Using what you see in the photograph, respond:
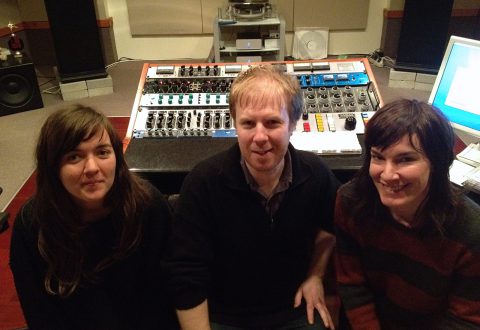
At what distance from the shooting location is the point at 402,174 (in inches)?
42.9

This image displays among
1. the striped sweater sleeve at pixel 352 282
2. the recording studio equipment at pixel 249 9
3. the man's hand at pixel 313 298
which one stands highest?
the recording studio equipment at pixel 249 9

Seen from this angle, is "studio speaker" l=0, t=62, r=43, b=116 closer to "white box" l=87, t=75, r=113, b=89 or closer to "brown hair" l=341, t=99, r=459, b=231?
"white box" l=87, t=75, r=113, b=89

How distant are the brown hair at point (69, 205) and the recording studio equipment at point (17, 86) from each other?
309 centimetres

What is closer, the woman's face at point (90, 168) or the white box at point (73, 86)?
the woman's face at point (90, 168)

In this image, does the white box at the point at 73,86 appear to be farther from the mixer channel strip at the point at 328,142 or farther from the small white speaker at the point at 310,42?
the mixer channel strip at the point at 328,142

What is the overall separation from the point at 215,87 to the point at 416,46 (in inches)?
109

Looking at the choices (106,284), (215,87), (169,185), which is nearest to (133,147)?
(169,185)

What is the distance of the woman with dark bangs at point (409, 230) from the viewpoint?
3.56 ft

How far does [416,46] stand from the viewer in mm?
4059

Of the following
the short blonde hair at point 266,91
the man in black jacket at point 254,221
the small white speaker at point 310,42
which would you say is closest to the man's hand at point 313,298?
the man in black jacket at point 254,221

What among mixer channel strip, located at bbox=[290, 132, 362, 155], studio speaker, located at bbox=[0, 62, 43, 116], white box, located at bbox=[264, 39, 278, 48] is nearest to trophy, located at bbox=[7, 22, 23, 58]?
studio speaker, located at bbox=[0, 62, 43, 116]

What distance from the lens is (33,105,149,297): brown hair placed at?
1.15 meters

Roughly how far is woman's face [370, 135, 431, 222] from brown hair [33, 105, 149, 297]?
0.66 m

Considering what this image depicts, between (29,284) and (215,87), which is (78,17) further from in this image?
(29,284)
